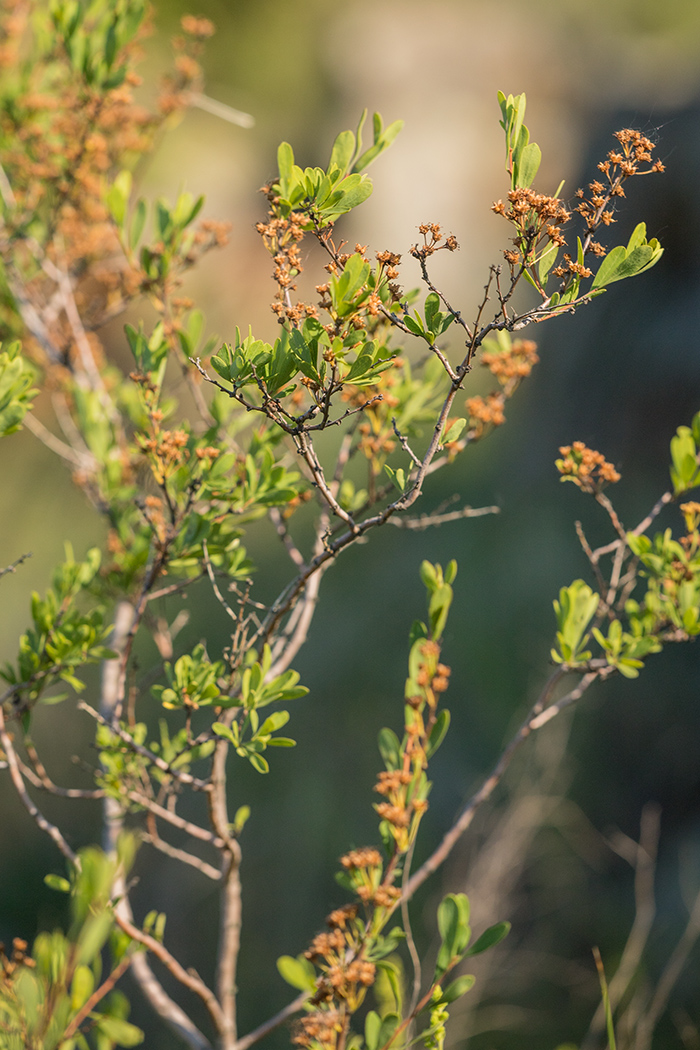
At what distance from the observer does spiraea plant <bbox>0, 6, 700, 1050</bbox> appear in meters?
0.86

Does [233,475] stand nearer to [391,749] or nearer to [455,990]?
[391,749]

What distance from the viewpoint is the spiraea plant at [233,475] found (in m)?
0.86

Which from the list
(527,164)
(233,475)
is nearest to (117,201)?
(233,475)

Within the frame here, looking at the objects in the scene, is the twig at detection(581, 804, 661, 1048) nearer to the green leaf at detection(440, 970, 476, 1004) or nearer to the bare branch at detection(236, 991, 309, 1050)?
the bare branch at detection(236, 991, 309, 1050)

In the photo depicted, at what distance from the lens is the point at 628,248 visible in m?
0.85

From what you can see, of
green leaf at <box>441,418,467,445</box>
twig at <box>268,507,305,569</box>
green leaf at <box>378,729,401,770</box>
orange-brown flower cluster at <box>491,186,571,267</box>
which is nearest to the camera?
orange-brown flower cluster at <box>491,186,571,267</box>

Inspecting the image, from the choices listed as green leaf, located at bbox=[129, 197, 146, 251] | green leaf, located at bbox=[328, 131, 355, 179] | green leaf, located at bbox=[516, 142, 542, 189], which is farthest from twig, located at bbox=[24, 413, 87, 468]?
green leaf, located at bbox=[516, 142, 542, 189]

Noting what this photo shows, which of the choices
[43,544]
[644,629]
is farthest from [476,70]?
[644,629]

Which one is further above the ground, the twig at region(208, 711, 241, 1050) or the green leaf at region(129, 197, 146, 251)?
the green leaf at region(129, 197, 146, 251)

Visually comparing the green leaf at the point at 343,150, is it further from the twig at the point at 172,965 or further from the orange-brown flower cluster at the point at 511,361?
the twig at the point at 172,965

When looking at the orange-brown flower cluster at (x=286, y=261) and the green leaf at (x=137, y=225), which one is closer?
the orange-brown flower cluster at (x=286, y=261)

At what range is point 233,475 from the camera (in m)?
1.33

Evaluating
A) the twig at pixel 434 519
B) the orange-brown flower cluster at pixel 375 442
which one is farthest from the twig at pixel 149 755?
the orange-brown flower cluster at pixel 375 442

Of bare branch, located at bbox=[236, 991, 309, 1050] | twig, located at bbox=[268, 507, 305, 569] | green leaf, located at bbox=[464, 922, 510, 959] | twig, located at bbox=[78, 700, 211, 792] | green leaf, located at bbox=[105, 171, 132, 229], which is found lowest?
bare branch, located at bbox=[236, 991, 309, 1050]
